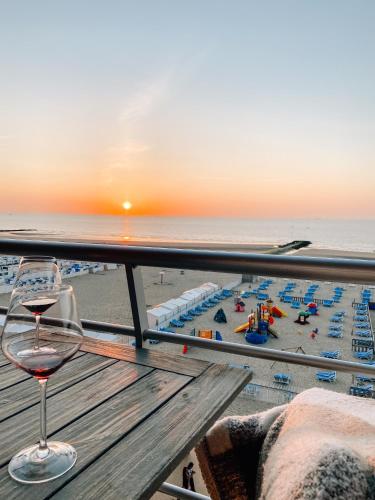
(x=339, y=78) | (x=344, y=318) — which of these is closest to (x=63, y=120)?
(x=339, y=78)

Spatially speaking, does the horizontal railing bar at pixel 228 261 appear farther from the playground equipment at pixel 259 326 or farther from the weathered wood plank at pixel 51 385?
the playground equipment at pixel 259 326

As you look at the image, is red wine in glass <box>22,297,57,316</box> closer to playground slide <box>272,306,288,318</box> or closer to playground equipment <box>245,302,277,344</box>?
playground equipment <box>245,302,277,344</box>

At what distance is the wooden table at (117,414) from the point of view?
67cm

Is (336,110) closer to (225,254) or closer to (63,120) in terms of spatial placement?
(63,120)

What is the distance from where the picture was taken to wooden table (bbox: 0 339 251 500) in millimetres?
667

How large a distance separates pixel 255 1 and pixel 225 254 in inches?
423

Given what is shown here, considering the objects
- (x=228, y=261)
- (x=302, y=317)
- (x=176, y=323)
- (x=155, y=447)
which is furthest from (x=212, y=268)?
(x=302, y=317)

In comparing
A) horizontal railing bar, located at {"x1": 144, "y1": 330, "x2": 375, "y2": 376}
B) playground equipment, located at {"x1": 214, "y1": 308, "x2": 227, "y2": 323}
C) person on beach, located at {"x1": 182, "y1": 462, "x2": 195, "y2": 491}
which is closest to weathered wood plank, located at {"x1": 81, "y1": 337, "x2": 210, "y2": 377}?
horizontal railing bar, located at {"x1": 144, "y1": 330, "x2": 375, "y2": 376}

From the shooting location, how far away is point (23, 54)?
34.2ft

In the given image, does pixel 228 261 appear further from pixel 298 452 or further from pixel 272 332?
pixel 272 332

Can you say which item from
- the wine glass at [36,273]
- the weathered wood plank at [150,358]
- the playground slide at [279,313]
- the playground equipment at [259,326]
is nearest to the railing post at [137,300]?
the weathered wood plank at [150,358]

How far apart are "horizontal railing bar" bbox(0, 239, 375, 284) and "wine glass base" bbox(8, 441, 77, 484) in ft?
2.41

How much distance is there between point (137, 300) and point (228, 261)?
472mm

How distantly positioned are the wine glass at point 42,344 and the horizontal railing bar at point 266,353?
685 mm
